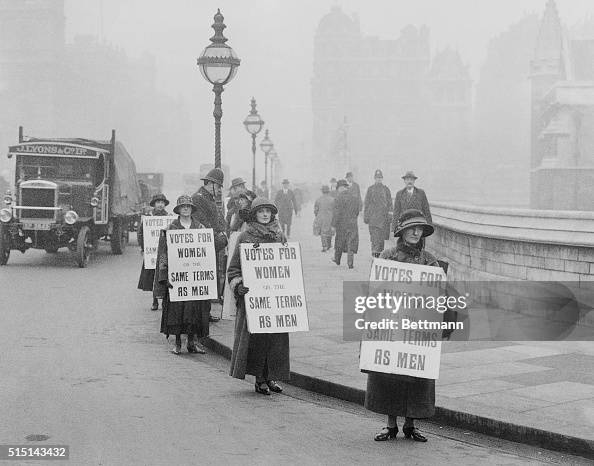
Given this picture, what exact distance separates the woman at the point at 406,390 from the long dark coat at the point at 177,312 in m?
4.23

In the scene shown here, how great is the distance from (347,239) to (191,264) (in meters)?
9.71

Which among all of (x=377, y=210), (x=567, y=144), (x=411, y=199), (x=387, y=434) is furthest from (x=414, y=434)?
(x=567, y=144)

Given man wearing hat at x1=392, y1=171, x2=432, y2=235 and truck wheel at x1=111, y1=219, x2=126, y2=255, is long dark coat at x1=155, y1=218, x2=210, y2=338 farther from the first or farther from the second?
truck wheel at x1=111, y1=219, x2=126, y2=255

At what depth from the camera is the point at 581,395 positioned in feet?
27.4

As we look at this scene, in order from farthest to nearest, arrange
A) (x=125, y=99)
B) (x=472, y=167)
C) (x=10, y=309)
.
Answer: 1. (x=125, y=99)
2. (x=472, y=167)
3. (x=10, y=309)

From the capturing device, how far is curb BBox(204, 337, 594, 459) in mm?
6984

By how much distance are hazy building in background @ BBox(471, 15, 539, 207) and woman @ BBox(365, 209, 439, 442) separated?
222 ft

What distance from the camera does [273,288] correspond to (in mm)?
9297

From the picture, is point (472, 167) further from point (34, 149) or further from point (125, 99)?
point (34, 149)

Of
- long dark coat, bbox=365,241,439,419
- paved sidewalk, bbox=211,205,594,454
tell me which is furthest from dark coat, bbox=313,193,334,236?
long dark coat, bbox=365,241,439,419

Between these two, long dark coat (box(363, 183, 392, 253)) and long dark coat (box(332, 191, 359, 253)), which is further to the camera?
long dark coat (box(363, 183, 392, 253))

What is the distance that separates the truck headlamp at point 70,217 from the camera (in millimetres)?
22328

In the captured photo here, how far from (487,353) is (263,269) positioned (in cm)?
268

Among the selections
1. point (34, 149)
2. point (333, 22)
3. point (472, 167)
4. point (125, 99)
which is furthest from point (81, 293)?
point (333, 22)
